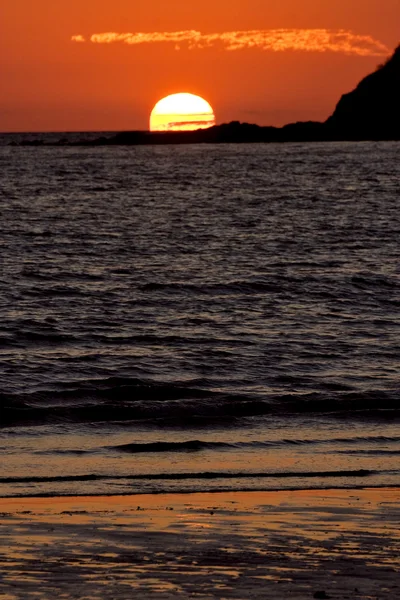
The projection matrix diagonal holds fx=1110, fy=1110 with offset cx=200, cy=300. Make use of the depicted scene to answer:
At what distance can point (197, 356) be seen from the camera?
20.1m

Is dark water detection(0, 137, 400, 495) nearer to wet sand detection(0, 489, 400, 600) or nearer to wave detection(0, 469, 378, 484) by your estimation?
wave detection(0, 469, 378, 484)

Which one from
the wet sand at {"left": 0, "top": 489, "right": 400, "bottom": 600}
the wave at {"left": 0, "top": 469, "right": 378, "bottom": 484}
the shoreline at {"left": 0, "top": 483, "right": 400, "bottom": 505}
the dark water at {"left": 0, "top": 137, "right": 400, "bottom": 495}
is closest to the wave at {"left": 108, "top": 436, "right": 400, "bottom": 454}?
the dark water at {"left": 0, "top": 137, "right": 400, "bottom": 495}

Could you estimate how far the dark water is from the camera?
1257cm

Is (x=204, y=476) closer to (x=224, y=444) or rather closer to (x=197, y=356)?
(x=224, y=444)

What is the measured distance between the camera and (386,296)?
1093 inches

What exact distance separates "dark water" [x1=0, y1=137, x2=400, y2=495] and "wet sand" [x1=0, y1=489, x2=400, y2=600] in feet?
2.75

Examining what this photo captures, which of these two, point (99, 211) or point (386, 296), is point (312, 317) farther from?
point (99, 211)

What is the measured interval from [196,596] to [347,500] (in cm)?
316

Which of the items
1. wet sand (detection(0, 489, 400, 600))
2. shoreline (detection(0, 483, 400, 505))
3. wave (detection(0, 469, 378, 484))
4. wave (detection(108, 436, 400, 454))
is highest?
wet sand (detection(0, 489, 400, 600))

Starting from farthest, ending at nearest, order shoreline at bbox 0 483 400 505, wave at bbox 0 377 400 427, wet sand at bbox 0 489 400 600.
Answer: wave at bbox 0 377 400 427, shoreline at bbox 0 483 400 505, wet sand at bbox 0 489 400 600

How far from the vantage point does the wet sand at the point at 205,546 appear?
7.88 meters

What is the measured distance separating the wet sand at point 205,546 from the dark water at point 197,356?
84 cm

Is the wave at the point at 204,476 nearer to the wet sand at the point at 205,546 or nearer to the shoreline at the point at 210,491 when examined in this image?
the shoreline at the point at 210,491

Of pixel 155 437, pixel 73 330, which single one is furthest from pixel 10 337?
pixel 155 437
